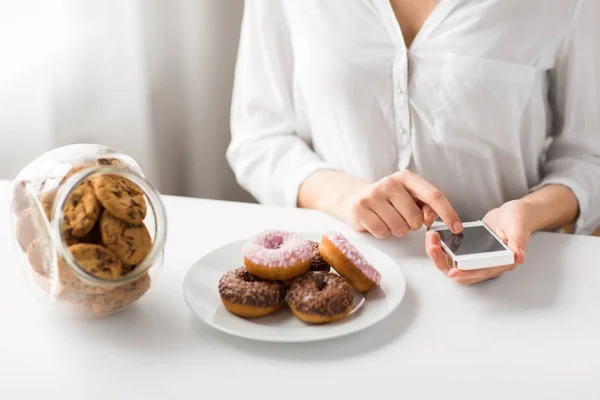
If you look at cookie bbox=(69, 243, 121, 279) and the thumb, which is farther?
the thumb

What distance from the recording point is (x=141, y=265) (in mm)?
572

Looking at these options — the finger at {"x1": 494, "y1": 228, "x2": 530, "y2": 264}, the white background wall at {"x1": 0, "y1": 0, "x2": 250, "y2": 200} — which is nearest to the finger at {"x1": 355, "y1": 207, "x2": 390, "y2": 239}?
the finger at {"x1": 494, "y1": 228, "x2": 530, "y2": 264}

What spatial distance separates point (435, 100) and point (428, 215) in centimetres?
23

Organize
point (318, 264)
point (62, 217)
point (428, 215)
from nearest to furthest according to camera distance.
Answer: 1. point (62, 217)
2. point (318, 264)
3. point (428, 215)

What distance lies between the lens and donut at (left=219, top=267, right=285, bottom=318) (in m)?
0.61

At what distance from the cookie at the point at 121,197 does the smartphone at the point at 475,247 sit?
0.29 metres

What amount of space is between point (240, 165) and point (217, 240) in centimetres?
31

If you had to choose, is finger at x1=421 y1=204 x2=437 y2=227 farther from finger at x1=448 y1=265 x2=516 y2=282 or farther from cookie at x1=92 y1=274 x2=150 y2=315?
cookie at x1=92 y1=274 x2=150 y2=315

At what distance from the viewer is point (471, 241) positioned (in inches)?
27.8

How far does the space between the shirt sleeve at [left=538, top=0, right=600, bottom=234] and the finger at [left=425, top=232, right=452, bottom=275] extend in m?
0.31

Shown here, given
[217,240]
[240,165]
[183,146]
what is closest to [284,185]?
[240,165]

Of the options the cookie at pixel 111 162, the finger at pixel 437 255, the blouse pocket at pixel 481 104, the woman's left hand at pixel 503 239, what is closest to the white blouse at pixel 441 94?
the blouse pocket at pixel 481 104

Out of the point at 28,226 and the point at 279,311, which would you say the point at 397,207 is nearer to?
the point at 279,311

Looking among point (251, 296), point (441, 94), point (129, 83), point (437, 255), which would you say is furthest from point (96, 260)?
point (129, 83)
